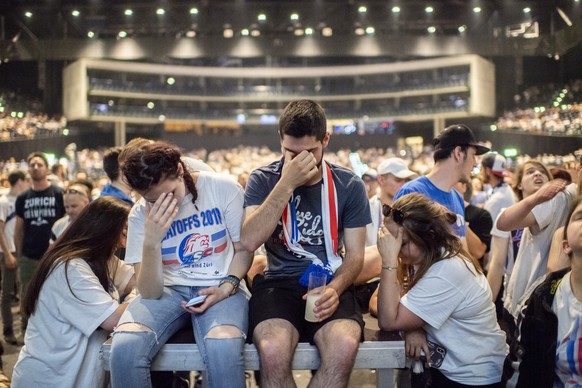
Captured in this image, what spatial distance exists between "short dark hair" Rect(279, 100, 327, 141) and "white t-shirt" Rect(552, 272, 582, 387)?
4.47 ft

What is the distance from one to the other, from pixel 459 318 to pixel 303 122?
3.99ft

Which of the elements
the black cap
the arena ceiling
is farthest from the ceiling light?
the black cap

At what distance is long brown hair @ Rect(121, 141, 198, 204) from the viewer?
2855 millimetres

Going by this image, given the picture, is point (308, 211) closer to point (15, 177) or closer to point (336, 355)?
point (336, 355)

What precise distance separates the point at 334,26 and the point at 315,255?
128 ft

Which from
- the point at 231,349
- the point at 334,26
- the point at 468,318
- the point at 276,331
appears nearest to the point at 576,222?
the point at 468,318

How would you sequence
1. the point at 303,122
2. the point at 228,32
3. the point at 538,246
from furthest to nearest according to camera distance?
the point at 228,32 < the point at 538,246 < the point at 303,122

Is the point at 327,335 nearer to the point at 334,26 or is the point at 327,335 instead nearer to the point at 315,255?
the point at 315,255

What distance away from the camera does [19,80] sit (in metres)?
37.6

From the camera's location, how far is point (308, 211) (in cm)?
322

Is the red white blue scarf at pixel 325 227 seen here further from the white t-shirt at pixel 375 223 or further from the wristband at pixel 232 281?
the white t-shirt at pixel 375 223

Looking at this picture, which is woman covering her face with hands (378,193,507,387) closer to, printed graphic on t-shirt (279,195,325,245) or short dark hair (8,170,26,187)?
printed graphic on t-shirt (279,195,325,245)

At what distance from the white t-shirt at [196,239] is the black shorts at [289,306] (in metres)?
0.25

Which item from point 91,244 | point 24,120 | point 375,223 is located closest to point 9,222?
point 375,223
